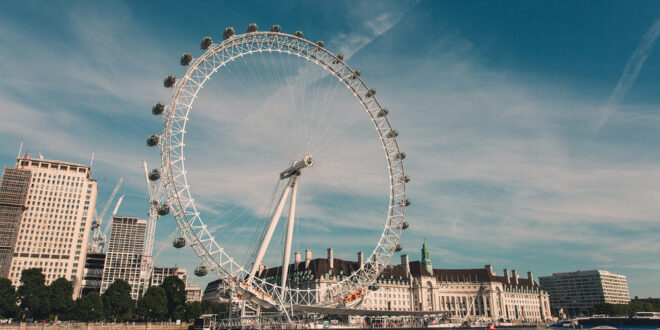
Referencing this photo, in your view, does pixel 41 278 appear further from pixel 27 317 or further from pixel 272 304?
pixel 272 304

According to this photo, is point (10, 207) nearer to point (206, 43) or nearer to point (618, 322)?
point (206, 43)

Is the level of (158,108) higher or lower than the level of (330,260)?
higher

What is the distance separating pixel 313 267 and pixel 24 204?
99133 mm

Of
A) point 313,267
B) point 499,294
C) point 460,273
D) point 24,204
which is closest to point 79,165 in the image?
point 24,204

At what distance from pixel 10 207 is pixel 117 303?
262 feet

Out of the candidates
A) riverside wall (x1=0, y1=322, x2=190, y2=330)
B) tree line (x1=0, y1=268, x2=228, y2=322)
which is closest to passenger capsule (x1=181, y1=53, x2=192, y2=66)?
riverside wall (x1=0, y1=322, x2=190, y2=330)

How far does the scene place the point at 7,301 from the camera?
3177 inches

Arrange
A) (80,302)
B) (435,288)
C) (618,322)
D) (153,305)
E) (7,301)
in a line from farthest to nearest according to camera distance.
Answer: (435,288)
(618,322)
(153,305)
(80,302)
(7,301)

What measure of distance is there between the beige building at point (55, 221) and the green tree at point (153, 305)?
70.2 meters

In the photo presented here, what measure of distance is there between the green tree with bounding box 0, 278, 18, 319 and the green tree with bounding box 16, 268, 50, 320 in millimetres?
2202

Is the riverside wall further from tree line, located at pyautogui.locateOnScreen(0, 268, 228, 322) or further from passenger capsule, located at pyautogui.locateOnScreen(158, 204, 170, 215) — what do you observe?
passenger capsule, located at pyautogui.locateOnScreen(158, 204, 170, 215)

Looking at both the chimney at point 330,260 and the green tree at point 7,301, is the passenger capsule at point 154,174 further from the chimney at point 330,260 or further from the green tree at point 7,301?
the chimney at point 330,260

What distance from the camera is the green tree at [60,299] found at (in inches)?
3492

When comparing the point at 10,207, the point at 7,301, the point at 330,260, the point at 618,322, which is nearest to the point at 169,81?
the point at 7,301
